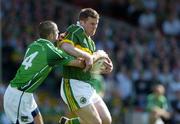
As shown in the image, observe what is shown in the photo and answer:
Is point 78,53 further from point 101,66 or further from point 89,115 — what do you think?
point 89,115

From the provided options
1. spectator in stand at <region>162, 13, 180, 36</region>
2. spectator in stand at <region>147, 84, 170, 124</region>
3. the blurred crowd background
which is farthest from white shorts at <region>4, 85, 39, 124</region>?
spectator in stand at <region>162, 13, 180, 36</region>

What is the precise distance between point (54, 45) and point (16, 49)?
27.0 feet

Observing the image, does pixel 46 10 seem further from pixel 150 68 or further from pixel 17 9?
pixel 150 68

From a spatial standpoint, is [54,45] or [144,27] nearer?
[54,45]

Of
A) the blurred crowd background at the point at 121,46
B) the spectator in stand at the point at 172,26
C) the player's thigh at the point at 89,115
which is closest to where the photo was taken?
the player's thigh at the point at 89,115

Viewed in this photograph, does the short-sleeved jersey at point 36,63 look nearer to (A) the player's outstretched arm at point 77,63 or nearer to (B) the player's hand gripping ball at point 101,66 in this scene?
(A) the player's outstretched arm at point 77,63

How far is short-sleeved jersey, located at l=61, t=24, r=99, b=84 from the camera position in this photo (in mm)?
12227

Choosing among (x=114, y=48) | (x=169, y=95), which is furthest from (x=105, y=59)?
(x=114, y=48)

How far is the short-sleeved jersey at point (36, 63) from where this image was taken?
11773mm

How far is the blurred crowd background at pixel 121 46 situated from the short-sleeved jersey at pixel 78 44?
499 cm

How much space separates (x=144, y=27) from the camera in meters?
23.5

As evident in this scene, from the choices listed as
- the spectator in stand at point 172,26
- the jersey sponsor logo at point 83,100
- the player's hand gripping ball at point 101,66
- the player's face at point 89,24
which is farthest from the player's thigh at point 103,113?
the spectator in stand at point 172,26

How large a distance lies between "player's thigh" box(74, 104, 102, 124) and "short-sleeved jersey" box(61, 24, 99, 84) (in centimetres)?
43

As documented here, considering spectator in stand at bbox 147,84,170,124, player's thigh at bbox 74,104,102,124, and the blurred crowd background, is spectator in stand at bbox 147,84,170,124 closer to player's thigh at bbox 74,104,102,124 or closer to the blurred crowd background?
the blurred crowd background
